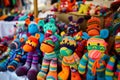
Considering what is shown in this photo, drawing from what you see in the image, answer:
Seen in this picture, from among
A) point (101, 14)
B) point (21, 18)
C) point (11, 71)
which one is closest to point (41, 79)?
point (11, 71)

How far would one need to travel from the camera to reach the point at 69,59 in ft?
2.56

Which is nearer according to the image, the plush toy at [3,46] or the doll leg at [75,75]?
the doll leg at [75,75]

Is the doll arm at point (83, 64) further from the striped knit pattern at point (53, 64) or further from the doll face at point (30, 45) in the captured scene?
the doll face at point (30, 45)

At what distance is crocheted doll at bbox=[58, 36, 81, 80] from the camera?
0.77 m

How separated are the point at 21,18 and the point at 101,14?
0.72 metres

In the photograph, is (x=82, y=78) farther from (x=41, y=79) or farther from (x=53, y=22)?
(x=53, y=22)

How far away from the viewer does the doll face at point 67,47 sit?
0.76m

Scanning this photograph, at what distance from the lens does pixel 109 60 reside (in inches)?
27.9

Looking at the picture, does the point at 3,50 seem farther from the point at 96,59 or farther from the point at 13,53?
the point at 96,59

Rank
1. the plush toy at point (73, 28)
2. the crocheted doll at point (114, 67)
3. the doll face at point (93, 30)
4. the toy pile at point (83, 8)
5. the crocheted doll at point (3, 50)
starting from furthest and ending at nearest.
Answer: the toy pile at point (83, 8) → the crocheted doll at point (3, 50) → the plush toy at point (73, 28) → the doll face at point (93, 30) → the crocheted doll at point (114, 67)

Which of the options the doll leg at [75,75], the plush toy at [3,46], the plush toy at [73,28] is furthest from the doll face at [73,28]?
the plush toy at [3,46]

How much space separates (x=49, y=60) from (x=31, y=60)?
5.6 inches

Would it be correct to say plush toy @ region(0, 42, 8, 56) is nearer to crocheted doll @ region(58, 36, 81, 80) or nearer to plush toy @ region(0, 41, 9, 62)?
plush toy @ region(0, 41, 9, 62)

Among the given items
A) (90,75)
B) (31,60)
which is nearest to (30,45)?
(31,60)
